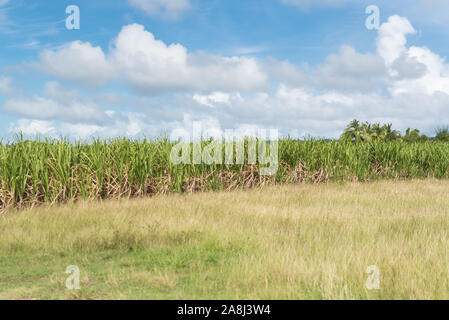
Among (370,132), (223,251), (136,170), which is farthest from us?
(370,132)

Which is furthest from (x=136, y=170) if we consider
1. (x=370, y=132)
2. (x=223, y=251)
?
(x=370, y=132)

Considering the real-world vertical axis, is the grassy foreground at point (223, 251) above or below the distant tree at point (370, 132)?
below

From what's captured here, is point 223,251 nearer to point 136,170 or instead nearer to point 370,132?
point 136,170

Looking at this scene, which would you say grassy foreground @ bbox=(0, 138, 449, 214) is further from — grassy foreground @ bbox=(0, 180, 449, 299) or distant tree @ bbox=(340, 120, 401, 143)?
distant tree @ bbox=(340, 120, 401, 143)

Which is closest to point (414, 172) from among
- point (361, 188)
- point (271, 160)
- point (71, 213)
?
point (361, 188)

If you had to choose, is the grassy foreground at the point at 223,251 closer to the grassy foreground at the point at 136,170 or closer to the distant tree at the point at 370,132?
the grassy foreground at the point at 136,170

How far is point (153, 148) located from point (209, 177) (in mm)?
2060

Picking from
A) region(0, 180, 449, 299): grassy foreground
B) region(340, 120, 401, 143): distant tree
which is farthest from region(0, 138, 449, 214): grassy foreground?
region(340, 120, 401, 143): distant tree

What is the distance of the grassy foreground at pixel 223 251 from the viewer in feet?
13.4

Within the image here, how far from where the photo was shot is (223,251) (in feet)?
17.8

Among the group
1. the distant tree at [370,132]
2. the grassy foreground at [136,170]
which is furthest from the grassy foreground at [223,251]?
the distant tree at [370,132]

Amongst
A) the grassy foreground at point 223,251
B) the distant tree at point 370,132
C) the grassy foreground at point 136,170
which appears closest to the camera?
the grassy foreground at point 223,251

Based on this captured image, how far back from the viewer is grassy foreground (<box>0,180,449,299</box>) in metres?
4.09
